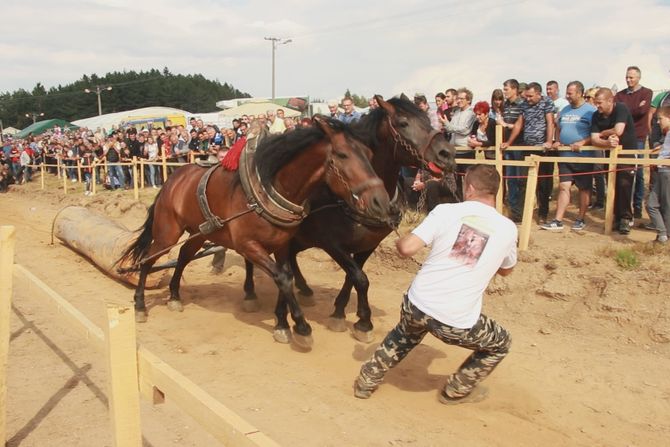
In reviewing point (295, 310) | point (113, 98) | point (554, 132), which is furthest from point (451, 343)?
point (113, 98)

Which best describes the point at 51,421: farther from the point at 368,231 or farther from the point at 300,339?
the point at 368,231

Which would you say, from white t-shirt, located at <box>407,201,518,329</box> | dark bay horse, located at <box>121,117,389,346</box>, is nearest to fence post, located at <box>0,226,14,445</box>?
dark bay horse, located at <box>121,117,389,346</box>

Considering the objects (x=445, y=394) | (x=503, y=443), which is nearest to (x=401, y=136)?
→ (x=445, y=394)

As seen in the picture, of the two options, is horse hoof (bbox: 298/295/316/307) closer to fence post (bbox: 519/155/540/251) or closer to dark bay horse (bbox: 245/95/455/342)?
dark bay horse (bbox: 245/95/455/342)

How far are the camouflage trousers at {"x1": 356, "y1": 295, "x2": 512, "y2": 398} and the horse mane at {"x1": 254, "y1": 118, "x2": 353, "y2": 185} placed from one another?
67.1 inches

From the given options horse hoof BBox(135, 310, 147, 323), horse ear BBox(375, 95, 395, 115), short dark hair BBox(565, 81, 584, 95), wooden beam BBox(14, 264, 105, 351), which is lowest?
horse hoof BBox(135, 310, 147, 323)

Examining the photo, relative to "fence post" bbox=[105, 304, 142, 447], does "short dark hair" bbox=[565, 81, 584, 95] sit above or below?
above

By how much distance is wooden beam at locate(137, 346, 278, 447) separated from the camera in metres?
1.80

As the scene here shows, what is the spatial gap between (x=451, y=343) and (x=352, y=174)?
4.78 feet

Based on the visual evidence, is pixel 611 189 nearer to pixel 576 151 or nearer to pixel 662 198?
pixel 662 198

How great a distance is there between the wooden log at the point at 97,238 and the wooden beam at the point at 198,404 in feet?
16.9

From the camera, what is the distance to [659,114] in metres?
6.70

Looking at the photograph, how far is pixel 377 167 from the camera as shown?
5.24 meters

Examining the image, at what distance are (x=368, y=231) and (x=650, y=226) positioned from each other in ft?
14.5
